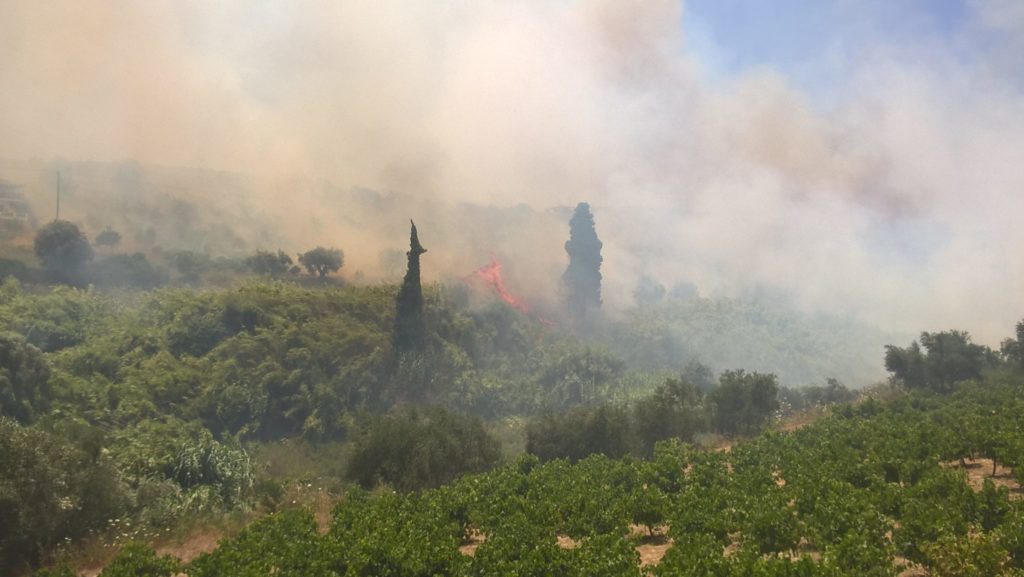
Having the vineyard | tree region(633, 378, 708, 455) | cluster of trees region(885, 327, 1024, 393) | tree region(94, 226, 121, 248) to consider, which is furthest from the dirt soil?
tree region(94, 226, 121, 248)

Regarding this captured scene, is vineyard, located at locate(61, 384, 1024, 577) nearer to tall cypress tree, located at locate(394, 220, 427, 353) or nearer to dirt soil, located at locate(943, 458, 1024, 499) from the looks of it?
dirt soil, located at locate(943, 458, 1024, 499)

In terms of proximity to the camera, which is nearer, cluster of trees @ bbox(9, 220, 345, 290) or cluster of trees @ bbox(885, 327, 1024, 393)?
cluster of trees @ bbox(885, 327, 1024, 393)

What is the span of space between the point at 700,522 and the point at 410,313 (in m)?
85.3

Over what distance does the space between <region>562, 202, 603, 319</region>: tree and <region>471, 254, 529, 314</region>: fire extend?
50.5 feet

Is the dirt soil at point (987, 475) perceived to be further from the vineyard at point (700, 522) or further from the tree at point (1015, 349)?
the tree at point (1015, 349)

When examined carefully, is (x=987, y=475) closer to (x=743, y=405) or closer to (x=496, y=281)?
(x=743, y=405)

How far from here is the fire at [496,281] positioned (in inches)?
6383

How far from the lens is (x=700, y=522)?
3216 cm

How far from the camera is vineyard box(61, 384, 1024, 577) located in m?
24.8

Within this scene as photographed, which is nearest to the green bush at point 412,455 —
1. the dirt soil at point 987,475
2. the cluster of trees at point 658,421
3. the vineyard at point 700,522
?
the vineyard at point 700,522

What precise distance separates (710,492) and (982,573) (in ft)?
53.6

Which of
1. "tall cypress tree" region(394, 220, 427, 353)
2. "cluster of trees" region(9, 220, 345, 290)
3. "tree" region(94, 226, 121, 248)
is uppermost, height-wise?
"tree" region(94, 226, 121, 248)

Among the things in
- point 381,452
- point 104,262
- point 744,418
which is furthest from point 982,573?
point 104,262

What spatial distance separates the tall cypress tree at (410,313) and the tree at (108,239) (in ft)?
242
